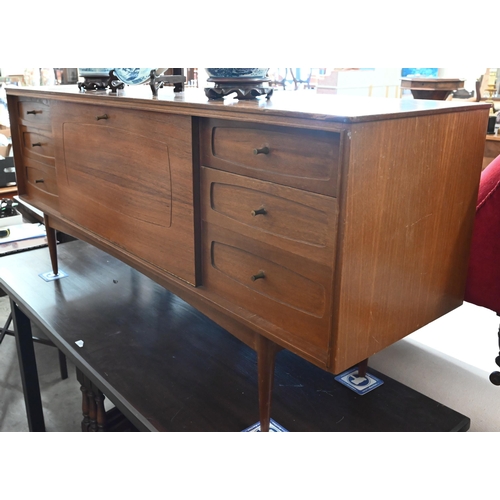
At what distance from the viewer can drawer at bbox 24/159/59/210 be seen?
Answer: 1881 mm

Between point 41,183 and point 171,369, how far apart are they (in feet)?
3.02

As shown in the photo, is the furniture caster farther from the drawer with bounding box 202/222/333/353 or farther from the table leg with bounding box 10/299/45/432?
the table leg with bounding box 10/299/45/432

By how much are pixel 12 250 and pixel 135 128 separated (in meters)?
1.90

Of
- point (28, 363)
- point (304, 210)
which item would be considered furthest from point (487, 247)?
point (28, 363)

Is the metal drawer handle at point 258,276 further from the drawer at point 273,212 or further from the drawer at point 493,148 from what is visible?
the drawer at point 493,148

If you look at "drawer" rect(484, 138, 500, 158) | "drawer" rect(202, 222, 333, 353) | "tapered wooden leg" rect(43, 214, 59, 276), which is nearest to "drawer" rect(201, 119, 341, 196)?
"drawer" rect(202, 222, 333, 353)

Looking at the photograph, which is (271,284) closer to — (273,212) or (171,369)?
(273,212)

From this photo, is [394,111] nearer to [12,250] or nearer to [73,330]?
[73,330]

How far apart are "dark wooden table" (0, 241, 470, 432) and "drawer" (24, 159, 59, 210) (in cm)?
36

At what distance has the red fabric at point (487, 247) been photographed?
1169 millimetres

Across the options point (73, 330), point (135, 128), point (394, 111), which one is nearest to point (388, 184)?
point (394, 111)

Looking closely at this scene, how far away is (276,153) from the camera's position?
969 mm

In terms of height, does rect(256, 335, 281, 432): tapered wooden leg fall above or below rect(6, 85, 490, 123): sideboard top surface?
below

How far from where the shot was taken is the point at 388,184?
3.02 ft
